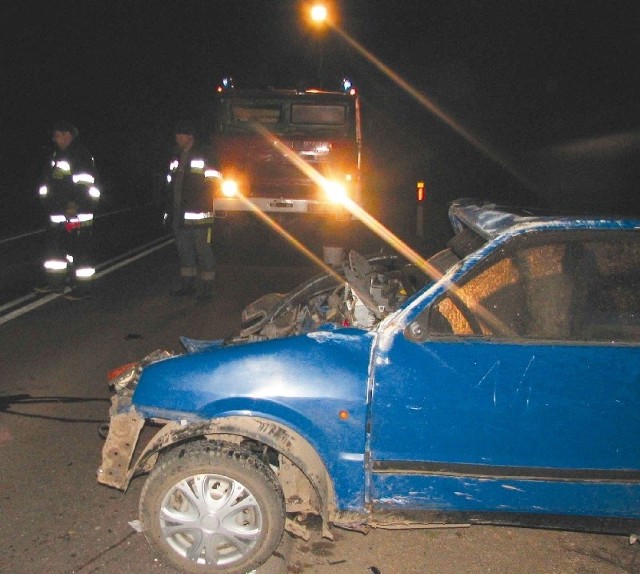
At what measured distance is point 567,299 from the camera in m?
3.33

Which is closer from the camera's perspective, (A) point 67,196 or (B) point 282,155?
(A) point 67,196

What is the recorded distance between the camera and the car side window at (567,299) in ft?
10.4

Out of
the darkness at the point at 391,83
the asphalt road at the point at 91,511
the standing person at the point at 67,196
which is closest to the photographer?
the asphalt road at the point at 91,511

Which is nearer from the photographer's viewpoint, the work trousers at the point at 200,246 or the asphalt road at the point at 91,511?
the asphalt road at the point at 91,511

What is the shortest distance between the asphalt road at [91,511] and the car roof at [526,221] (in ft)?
5.16

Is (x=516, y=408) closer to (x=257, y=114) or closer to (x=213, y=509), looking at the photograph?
(x=213, y=509)

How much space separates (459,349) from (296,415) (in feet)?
2.48

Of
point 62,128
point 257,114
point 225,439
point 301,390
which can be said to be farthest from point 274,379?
point 257,114

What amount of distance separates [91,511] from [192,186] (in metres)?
5.06

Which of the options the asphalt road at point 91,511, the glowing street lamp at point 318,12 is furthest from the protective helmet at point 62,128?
the glowing street lamp at point 318,12

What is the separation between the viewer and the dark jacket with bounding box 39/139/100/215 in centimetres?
812

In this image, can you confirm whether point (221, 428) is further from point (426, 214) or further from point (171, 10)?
point (171, 10)

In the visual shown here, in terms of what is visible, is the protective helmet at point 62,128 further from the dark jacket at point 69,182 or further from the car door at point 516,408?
the car door at point 516,408

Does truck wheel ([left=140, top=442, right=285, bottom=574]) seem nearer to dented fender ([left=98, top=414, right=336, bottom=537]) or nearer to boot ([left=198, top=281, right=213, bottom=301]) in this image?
dented fender ([left=98, top=414, right=336, bottom=537])
